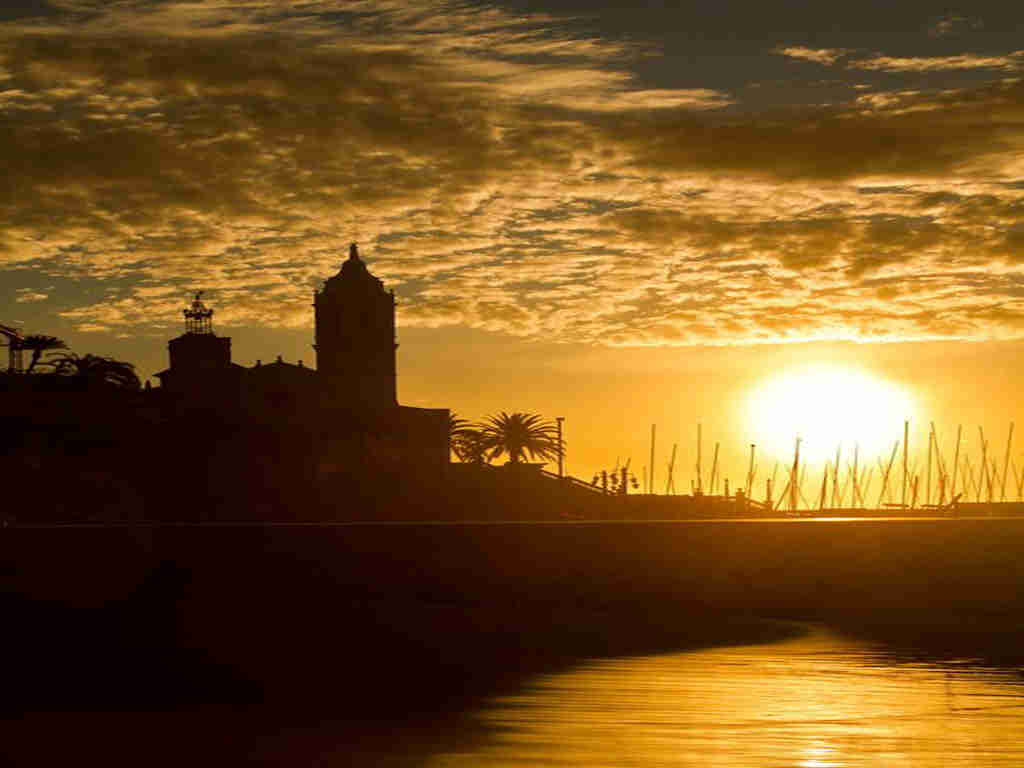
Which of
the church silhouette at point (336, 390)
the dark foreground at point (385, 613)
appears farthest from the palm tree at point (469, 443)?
the dark foreground at point (385, 613)

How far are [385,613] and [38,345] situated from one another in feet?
218

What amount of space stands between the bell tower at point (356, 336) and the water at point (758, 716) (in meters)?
92.8

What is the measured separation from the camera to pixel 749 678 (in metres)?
23.3

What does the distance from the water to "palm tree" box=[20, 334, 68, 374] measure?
236ft

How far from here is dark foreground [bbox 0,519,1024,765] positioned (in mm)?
18469

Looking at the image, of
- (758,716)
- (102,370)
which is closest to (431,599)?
(758,716)

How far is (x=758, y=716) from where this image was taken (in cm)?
1891

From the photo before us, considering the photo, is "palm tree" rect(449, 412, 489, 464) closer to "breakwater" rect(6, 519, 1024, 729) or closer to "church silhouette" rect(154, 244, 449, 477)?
"church silhouette" rect(154, 244, 449, 477)

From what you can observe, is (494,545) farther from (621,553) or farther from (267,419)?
(267,419)

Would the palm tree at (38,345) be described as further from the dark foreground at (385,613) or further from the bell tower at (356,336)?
the dark foreground at (385,613)

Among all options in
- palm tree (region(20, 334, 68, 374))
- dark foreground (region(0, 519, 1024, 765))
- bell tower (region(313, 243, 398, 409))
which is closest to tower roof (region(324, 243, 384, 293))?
bell tower (region(313, 243, 398, 409))

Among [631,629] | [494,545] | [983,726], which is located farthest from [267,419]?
[983,726]

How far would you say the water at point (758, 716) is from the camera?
16109mm

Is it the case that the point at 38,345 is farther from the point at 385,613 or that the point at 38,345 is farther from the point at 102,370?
the point at 385,613
